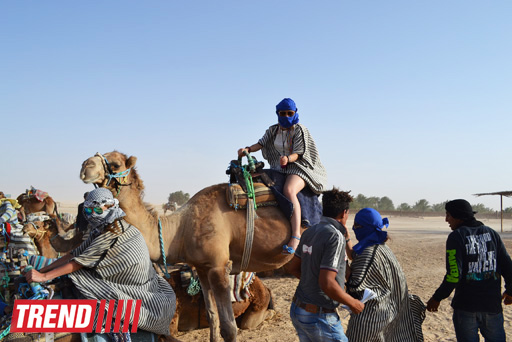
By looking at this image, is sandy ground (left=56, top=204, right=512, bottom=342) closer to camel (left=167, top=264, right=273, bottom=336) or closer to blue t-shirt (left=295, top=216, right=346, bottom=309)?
camel (left=167, top=264, right=273, bottom=336)

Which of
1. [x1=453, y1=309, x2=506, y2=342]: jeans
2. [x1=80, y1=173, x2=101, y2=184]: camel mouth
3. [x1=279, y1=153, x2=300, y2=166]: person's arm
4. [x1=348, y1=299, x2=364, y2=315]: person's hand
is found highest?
[x1=279, y1=153, x2=300, y2=166]: person's arm

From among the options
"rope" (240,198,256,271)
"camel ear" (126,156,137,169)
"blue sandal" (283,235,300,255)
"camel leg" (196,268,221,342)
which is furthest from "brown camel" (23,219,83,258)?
"blue sandal" (283,235,300,255)

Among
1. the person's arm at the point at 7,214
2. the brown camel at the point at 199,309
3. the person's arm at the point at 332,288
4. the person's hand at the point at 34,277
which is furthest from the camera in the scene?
the brown camel at the point at 199,309

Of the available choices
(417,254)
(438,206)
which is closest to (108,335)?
(417,254)

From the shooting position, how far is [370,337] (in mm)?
3760

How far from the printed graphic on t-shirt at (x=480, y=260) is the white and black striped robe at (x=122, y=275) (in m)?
2.89

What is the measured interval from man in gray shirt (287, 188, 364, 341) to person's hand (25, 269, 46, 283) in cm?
202

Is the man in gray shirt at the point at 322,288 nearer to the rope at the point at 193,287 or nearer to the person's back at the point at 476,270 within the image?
the person's back at the point at 476,270

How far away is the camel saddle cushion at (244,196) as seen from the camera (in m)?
5.95

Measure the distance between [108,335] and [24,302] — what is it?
0.66 m

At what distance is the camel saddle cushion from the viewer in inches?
234

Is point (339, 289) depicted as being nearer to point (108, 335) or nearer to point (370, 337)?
point (370, 337)

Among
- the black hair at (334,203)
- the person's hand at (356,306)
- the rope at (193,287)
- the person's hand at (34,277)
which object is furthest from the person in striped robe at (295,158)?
the person's hand at (34,277)

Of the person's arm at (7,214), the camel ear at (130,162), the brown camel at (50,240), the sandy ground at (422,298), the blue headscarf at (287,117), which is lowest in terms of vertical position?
the sandy ground at (422,298)
